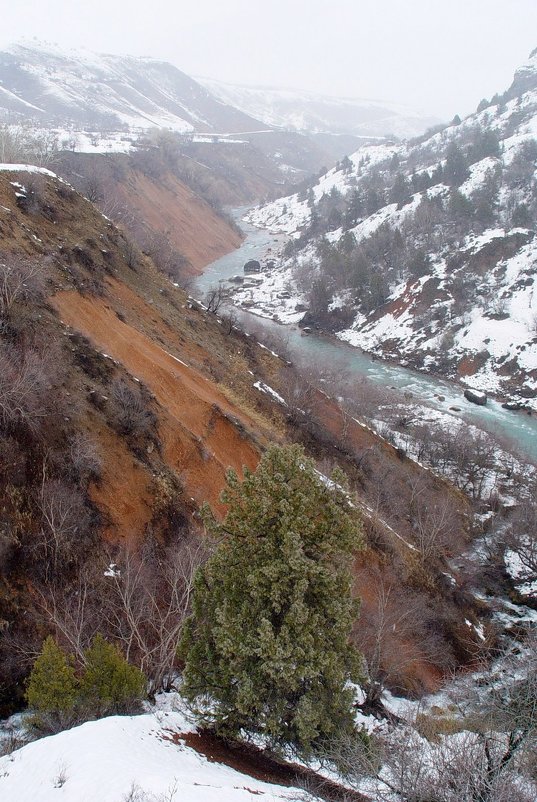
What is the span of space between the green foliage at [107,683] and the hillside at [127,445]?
293 cm

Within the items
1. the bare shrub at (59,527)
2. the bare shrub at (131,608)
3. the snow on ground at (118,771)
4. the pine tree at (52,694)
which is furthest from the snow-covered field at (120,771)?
the bare shrub at (59,527)

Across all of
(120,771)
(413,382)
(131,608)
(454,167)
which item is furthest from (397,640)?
(454,167)

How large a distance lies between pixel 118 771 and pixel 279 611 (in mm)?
4072

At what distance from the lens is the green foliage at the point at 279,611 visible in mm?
11055

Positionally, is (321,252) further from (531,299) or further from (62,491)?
(62,491)

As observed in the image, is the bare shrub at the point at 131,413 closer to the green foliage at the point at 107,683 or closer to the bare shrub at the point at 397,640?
the green foliage at the point at 107,683

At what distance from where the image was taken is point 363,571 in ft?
85.4

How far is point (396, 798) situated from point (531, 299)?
8359cm

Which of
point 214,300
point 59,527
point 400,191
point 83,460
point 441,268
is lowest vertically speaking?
point 59,527

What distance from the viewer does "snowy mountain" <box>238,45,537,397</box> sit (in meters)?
78.2

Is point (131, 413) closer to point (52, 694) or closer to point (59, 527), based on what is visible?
point (59, 527)

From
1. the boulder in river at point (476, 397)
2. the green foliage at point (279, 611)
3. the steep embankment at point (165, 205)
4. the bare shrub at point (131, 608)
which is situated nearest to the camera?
the green foliage at point (279, 611)

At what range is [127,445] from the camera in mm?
23609

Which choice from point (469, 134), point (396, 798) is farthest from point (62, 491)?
point (469, 134)
